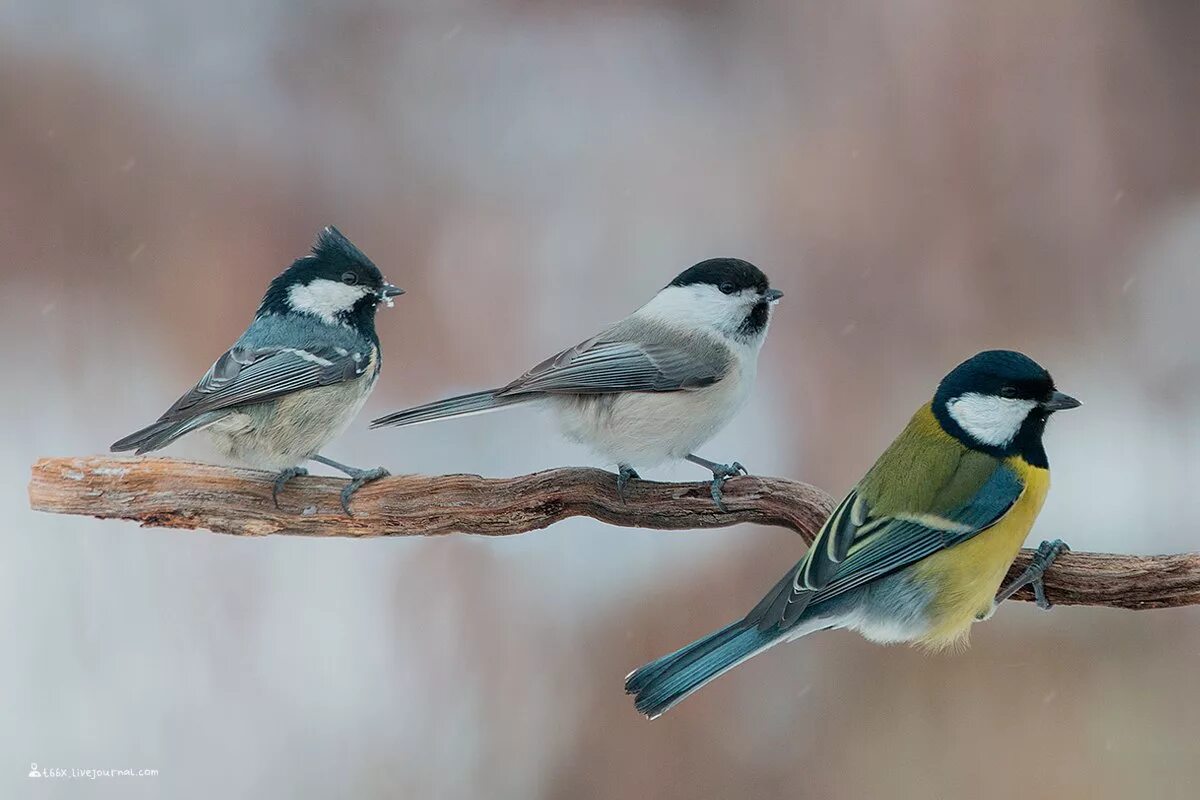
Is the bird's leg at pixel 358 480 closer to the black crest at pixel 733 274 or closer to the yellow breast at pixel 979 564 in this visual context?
the black crest at pixel 733 274

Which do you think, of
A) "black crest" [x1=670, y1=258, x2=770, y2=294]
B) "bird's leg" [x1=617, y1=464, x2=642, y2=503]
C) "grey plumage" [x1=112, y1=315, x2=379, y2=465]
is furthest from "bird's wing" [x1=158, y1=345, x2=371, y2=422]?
"black crest" [x1=670, y1=258, x2=770, y2=294]

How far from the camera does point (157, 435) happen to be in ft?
5.82

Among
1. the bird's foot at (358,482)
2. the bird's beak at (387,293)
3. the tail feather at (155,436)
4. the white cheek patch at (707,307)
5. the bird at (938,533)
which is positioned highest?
the bird's beak at (387,293)

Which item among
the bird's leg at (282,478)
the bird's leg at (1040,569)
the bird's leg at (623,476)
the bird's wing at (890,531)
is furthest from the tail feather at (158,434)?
the bird's leg at (1040,569)

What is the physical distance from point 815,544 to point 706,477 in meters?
0.29

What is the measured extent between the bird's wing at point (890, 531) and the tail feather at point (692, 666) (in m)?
0.03

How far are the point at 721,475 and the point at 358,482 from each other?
0.59 m

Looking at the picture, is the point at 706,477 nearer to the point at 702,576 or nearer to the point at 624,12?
the point at 702,576

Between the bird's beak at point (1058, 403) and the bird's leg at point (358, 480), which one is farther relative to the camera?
the bird's leg at point (358, 480)

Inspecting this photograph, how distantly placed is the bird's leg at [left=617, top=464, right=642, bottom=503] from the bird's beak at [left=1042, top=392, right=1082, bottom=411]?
64 cm

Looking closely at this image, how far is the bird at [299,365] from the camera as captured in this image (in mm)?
1917

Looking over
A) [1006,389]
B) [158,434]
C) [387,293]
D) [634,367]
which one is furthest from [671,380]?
[158,434]

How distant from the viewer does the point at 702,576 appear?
8.40ft

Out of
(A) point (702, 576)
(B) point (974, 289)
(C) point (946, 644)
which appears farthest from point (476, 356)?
(C) point (946, 644)
